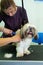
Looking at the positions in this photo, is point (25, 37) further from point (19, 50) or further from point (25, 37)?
point (19, 50)

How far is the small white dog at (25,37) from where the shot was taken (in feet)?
3.50

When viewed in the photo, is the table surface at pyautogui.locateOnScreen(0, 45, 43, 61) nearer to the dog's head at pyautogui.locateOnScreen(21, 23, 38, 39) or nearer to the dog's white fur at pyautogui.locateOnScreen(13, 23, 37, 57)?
the dog's white fur at pyautogui.locateOnScreen(13, 23, 37, 57)

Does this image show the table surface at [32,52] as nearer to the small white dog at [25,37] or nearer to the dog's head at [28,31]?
the small white dog at [25,37]

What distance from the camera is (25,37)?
109 cm

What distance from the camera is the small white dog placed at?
1067 mm

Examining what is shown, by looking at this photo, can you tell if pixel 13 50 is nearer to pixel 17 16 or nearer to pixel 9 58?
pixel 9 58

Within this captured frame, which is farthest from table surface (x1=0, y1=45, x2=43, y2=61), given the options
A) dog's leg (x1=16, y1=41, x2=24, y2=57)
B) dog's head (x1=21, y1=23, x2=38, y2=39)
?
dog's head (x1=21, y1=23, x2=38, y2=39)

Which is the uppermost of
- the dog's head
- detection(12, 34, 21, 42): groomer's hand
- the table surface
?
the dog's head

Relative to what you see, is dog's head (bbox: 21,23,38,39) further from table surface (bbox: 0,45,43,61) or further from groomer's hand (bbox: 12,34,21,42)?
table surface (bbox: 0,45,43,61)

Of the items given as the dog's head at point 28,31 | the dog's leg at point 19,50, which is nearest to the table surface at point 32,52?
the dog's leg at point 19,50

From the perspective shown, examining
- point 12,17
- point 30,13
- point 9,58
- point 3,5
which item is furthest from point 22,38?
point 30,13

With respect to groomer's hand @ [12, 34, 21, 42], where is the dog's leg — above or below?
below

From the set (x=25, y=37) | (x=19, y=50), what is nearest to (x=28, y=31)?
(x=25, y=37)

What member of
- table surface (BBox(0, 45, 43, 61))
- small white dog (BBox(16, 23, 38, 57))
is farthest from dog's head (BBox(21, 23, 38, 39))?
table surface (BBox(0, 45, 43, 61))
